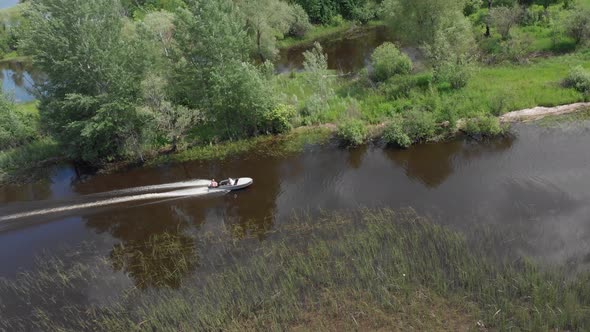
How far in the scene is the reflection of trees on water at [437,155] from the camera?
30734 millimetres

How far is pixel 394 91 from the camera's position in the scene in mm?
40906

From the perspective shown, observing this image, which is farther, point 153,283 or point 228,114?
point 228,114

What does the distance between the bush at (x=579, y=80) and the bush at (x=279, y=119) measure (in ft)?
79.5

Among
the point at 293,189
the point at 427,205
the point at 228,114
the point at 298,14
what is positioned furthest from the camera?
the point at 298,14

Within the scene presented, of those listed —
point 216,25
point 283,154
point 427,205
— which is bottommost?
point 427,205

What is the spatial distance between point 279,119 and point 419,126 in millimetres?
12393

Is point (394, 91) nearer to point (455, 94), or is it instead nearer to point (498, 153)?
point (455, 94)

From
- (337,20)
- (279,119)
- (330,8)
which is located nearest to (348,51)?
(337,20)

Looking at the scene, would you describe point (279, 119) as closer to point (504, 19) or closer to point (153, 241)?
point (153, 241)

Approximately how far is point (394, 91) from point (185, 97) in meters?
20.3

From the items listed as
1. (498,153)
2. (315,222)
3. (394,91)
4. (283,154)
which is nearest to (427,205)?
(315,222)

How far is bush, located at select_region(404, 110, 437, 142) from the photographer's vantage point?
3434 cm

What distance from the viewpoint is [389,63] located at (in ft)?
140

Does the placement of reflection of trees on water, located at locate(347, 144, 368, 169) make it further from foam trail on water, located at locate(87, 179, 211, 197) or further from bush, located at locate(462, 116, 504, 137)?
foam trail on water, located at locate(87, 179, 211, 197)
